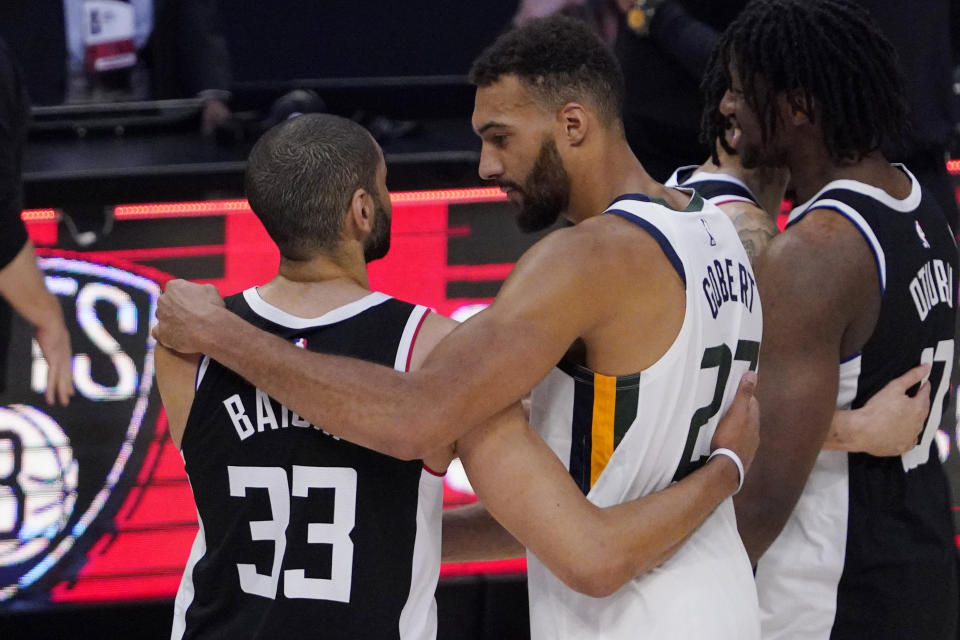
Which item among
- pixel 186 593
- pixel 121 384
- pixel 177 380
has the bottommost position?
pixel 186 593

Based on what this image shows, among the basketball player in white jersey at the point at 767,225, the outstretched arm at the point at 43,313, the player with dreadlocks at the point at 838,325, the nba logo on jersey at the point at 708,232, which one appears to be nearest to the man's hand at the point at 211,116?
the outstretched arm at the point at 43,313

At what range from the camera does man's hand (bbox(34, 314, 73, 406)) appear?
11.1ft

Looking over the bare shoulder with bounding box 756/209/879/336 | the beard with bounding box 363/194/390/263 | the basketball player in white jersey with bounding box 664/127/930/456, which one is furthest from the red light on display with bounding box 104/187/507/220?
the beard with bounding box 363/194/390/263

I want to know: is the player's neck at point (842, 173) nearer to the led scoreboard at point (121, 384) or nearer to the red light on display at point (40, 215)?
the led scoreboard at point (121, 384)

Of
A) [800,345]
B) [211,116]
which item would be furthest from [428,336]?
[211,116]

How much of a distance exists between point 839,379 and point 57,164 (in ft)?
7.65

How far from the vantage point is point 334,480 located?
199cm

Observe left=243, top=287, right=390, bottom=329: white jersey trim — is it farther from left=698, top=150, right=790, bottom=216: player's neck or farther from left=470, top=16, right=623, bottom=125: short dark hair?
left=698, top=150, right=790, bottom=216: player's neck

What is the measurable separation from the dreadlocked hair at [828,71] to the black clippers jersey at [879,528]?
0.15 m

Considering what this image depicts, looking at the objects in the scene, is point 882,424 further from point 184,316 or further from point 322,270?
point 184,316

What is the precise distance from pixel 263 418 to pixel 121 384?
1555 millimetres

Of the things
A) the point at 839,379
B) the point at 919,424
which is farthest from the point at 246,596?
the point at 919,424

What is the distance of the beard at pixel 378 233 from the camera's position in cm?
210

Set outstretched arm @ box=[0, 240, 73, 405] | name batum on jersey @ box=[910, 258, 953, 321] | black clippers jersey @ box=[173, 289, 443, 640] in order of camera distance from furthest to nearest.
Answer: outstretched arm @ box=[0, 240, 73, 405] → name batum on jersey @ box=[910, 258, 953, 321] → black clippers jersey @ box=[173, 289, 443, 640]
